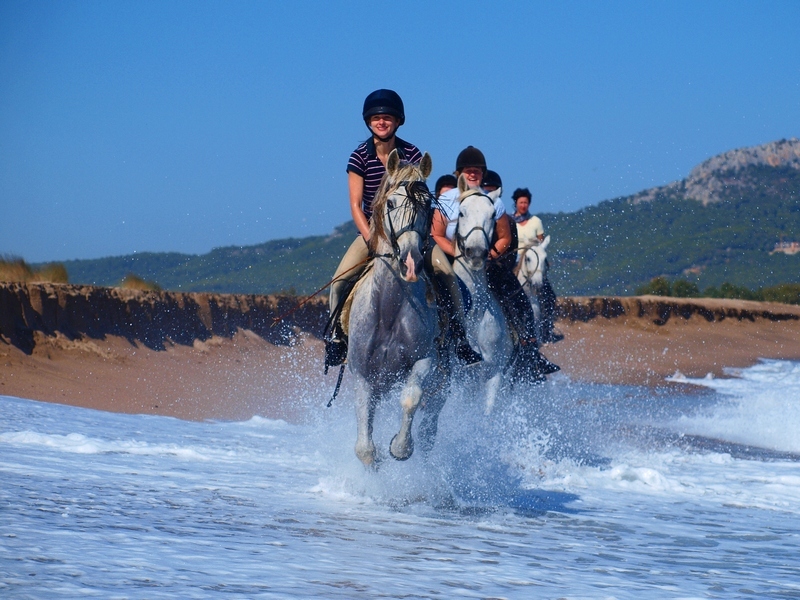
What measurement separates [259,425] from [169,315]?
8.43 m

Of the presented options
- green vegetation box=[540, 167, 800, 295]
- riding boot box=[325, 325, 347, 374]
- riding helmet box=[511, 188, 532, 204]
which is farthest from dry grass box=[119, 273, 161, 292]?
green vegetation box=[540, 167, 800, 295]

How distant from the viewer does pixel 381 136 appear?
844 centimetres

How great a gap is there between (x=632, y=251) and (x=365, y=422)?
345ft

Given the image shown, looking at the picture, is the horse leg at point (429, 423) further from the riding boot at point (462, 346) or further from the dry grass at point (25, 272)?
the dry grass at point (25, 272)

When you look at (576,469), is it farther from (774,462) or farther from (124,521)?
(124,521)

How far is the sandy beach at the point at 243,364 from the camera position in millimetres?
14836

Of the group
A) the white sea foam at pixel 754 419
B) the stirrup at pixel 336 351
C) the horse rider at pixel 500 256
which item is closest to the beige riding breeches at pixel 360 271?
the stirrup at pixel 336 351

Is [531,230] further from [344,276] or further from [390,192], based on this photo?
[390,192]

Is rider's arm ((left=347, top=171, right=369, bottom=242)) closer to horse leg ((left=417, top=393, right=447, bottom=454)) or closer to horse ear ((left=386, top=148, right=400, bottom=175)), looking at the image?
horse ear ((left=386, top=148, right=400, bottom=175))

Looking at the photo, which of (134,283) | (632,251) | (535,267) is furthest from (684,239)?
(535,267)

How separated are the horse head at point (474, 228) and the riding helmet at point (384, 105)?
145 cm

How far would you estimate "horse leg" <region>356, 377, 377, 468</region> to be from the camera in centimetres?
772

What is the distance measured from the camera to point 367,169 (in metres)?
8.48

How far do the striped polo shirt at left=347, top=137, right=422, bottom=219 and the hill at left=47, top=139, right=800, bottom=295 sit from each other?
75.6m
